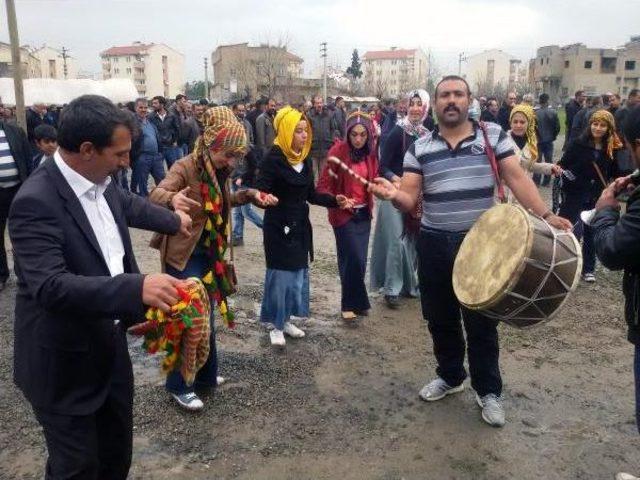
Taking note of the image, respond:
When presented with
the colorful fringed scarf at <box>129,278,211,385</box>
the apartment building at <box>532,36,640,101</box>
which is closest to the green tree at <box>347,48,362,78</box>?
the apartment building at <box>532,36,640,101</box>

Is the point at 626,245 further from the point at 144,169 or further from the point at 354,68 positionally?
the point at 354,68

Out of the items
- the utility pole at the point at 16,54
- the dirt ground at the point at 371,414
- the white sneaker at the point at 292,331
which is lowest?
the dirt ground at the point at 371,414

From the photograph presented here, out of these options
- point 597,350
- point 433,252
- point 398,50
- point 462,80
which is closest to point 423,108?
point 462,80

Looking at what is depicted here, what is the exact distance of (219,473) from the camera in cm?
325

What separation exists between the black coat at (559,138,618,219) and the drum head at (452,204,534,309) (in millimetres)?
3425

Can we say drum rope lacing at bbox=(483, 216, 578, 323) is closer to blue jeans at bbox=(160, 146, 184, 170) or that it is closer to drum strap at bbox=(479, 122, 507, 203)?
drum strap at bbox=(479, 122, 507, 203)

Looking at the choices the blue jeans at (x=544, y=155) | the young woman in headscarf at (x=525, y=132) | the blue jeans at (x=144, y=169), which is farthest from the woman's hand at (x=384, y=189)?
the blue jeans at (x=544, y=155)

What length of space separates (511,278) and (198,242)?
2.03 meters

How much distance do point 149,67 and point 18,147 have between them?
82483 mm

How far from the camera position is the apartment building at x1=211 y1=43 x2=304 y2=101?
139 feet

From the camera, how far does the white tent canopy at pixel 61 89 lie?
31.4m

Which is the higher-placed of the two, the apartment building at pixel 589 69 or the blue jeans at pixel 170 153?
the apartment building at pixel 589 69

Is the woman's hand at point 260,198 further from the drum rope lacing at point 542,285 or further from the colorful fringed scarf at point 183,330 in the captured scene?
the drum rope lacing at point 542,285

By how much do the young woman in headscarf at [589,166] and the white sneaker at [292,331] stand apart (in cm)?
320
